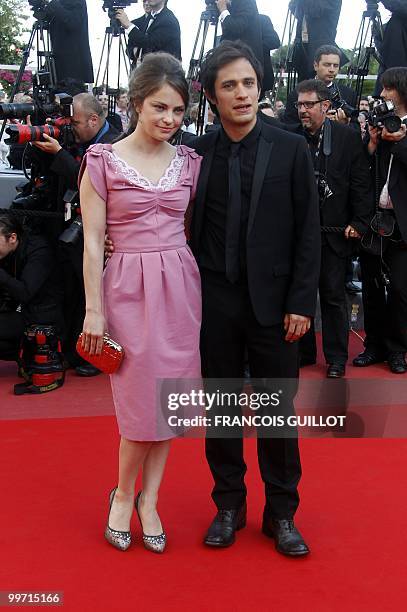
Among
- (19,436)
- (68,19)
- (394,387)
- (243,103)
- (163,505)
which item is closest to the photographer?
(243,103)

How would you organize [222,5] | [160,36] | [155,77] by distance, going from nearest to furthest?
[155,77], [222,5], [160,36]

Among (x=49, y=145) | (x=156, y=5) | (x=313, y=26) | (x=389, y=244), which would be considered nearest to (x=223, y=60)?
(x=49, y=145)

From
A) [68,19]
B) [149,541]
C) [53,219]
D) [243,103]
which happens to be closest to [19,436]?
[149,541]

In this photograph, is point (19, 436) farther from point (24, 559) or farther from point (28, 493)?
point (24, 559)

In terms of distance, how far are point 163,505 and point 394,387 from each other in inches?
78.5

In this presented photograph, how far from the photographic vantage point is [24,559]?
2.63 m

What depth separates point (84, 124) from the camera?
4664mm

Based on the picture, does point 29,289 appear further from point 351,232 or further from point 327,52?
point 327,52

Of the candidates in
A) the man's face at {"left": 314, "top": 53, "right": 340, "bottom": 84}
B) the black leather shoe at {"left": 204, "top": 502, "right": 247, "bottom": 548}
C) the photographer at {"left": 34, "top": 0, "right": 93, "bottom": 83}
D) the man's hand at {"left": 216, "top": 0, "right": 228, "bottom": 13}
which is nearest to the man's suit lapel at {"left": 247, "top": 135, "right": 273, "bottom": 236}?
the black leather shoe at {"left": 204, "top": 502, "right": 247, "bottom": 548}

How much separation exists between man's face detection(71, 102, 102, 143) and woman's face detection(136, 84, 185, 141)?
218cm

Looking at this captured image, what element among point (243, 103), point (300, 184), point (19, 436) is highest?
point (243, 103)

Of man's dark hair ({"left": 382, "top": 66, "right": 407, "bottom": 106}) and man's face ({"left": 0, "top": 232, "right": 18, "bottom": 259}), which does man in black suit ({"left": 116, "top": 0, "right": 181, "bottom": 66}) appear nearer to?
man's dark hair ({"left": 382, "top": 66, "right": 407, "bottom": 106})

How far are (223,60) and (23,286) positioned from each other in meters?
2.44

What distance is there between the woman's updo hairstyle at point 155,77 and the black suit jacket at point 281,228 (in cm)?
29
